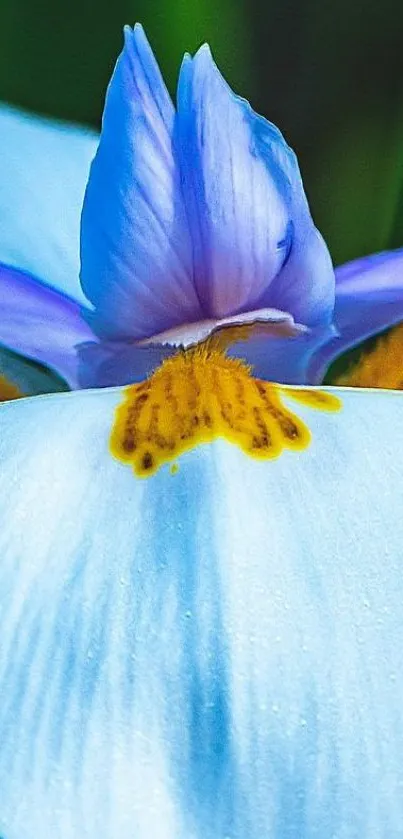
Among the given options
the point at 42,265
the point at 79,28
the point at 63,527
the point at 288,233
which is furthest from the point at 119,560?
the point at 79,28

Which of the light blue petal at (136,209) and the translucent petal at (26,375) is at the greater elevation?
the translucent petal at (26,375)

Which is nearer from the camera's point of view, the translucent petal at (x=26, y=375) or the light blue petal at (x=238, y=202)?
the light blue petal at (x=238, y=202)

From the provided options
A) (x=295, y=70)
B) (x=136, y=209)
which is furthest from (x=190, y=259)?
(x=295, y=70)

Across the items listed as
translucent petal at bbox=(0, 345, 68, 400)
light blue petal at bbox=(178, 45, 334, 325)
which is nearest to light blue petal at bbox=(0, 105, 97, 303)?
translucent petal at bbox=(0, 345, 68, 400)

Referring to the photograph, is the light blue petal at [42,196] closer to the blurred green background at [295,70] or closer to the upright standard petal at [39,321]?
the upright standard petal at [39,321]

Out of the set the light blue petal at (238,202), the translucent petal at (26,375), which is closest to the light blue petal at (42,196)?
the translucent petal at (26,375)

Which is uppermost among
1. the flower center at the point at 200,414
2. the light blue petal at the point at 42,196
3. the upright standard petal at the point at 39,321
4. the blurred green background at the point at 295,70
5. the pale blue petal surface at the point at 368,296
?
the blurred green background at the point at 295,70
